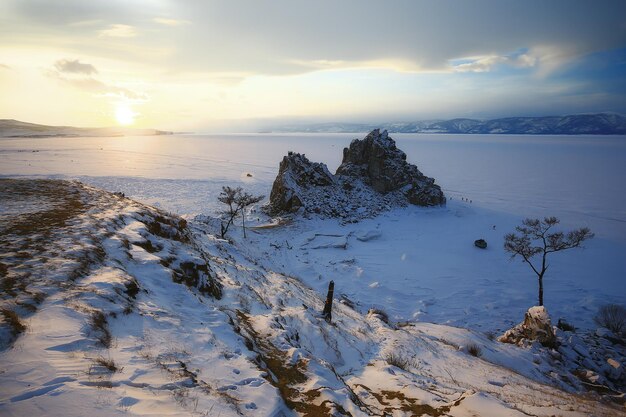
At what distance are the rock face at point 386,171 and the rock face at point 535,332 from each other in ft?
102

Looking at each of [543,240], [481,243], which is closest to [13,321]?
[543,240]

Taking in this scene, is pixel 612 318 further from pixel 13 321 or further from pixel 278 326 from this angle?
pixel 13 321

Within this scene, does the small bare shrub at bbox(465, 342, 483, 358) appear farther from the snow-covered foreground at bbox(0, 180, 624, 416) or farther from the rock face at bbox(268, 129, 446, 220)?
the rock face at bbox(268, 129, 446, 220)

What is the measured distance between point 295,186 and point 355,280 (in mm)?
22350

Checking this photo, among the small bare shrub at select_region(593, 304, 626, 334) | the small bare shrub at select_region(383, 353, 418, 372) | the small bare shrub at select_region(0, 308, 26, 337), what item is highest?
the small bare shrub at select_region(0, 308, 26, 337)

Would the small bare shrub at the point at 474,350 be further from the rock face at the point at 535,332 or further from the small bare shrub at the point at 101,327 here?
the small bare shrub at the point at 101,327

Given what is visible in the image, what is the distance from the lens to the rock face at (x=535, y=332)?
16.5 metres

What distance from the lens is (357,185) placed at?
50.2 metres

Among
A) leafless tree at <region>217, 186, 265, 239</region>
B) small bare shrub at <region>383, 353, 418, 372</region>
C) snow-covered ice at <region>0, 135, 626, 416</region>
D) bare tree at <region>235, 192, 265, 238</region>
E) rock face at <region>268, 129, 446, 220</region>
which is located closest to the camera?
snow-covered ice at <region>0, 135, 626, 416</region>

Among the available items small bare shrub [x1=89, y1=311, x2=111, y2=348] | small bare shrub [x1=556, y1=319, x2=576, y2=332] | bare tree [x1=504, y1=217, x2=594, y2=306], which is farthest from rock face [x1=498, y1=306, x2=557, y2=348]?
small bare shrub [x1=89, y1=311, x2=111, y2=348]

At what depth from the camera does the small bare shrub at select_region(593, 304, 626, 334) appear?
65.8ft

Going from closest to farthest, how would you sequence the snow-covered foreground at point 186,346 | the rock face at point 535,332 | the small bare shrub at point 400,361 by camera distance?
the snow-covered foreground at point 186,346 < the small bare shrub at point 400,361 < the rock face at point 535,332

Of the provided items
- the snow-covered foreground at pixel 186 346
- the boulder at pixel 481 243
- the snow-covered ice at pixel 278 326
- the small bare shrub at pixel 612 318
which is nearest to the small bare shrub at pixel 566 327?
the snow-covered ice at pixel 278 326

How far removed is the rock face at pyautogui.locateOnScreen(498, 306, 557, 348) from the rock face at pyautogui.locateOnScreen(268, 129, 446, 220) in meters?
26.2
